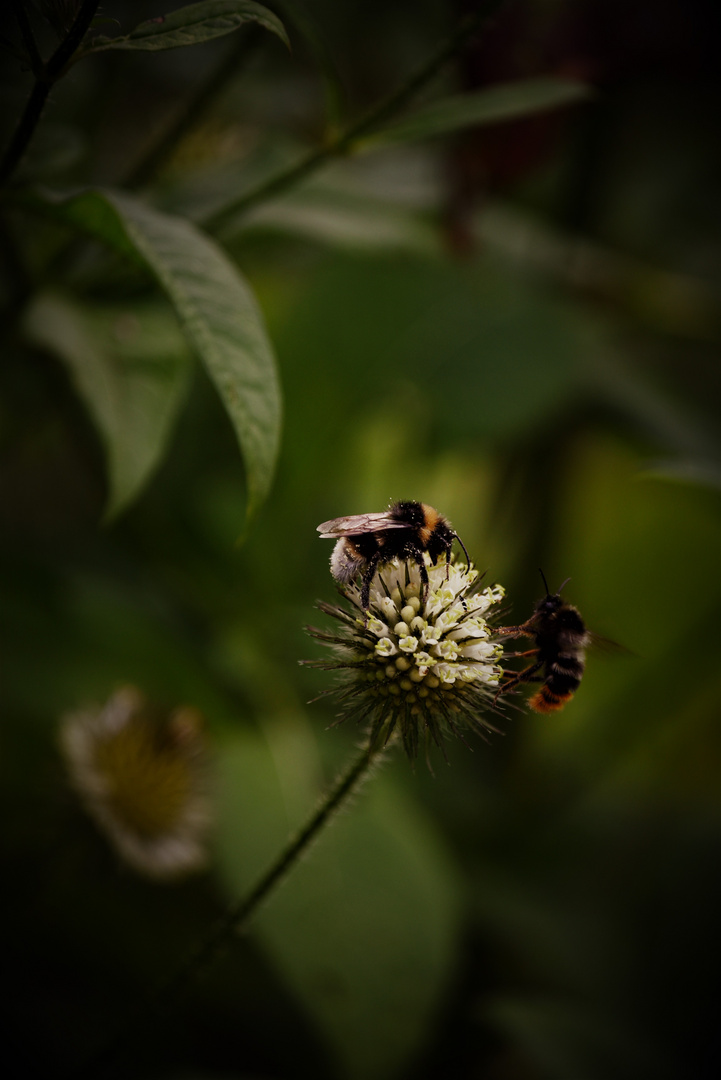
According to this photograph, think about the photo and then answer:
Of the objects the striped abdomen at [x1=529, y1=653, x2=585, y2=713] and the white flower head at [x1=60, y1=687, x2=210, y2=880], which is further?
the white flower head at [x1=60, y1=687, x2=210, y2=880]

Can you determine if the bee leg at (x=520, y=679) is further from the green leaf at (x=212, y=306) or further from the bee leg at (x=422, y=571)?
the green leaf at (x=212, y=306)

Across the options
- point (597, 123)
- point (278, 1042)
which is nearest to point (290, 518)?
point (278, 1042)

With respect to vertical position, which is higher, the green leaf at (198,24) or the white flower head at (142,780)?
the green leaf at (198,24)

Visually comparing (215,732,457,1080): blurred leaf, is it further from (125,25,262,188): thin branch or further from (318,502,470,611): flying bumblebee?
(125,25,262,188): thin branch

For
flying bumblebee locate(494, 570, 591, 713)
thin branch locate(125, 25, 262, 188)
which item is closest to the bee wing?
flying bumblebee locate(494, 570, 591, 713)

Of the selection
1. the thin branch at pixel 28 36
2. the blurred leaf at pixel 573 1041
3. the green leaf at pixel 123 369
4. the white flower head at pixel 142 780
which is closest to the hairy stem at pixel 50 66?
the thin branch at pixel 28 36

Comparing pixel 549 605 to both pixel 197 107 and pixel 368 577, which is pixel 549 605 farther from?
pixel 197 107
